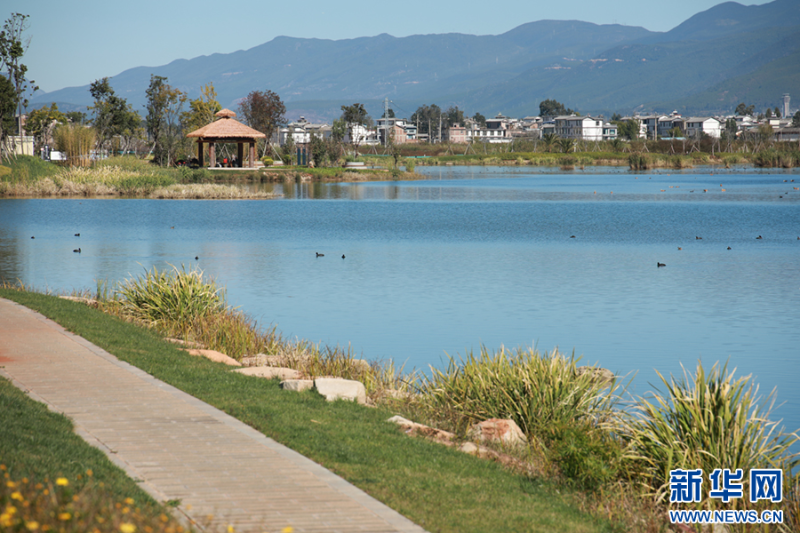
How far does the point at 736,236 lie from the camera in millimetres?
34469

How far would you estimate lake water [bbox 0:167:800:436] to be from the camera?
1572 cm

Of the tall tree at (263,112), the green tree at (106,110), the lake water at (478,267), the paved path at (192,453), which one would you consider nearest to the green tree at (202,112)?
the tall tree at (263,112)

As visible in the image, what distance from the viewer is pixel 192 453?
6816mm

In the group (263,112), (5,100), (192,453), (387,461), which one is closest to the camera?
(192,453)

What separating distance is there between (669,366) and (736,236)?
22852mm

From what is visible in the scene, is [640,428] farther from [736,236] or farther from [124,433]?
[736,236]

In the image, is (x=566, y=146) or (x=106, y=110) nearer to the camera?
(x=106, y=110)

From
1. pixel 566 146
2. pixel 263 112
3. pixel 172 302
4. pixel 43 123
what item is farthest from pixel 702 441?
pixel 566 146

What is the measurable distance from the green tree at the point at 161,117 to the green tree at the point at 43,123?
17766mm

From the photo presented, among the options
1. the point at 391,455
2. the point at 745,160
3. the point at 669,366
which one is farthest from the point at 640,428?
the point at 745,160

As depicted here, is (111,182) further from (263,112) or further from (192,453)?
(192,453)

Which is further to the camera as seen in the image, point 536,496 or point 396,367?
point 396,367

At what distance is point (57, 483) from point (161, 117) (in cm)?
7338

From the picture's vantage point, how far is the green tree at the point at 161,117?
6969cm
